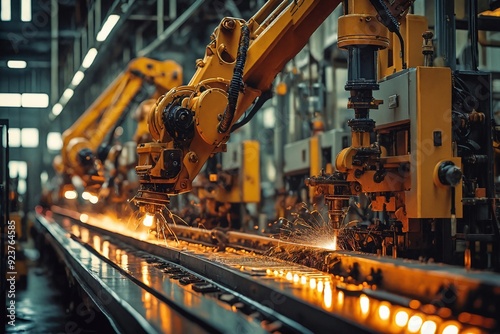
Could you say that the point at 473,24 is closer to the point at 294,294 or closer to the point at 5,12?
the point at 294,294

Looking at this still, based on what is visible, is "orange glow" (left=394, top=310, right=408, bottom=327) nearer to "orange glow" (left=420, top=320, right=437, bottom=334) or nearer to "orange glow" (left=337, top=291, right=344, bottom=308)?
"orange glow" (left=420, top=320, right=437, bottom=334)

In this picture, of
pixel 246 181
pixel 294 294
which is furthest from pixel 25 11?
pixel 294 294

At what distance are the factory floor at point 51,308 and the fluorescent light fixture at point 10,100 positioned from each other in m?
15.0

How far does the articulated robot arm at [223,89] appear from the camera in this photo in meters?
5.04

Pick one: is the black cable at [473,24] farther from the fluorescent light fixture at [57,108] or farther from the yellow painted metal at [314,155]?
the fluorescent light fixture at [57,108]

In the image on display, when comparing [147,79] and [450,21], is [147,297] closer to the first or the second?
[450,21]

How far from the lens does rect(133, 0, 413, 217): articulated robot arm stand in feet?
16.5

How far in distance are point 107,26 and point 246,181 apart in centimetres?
266

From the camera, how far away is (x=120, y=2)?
31.3ft

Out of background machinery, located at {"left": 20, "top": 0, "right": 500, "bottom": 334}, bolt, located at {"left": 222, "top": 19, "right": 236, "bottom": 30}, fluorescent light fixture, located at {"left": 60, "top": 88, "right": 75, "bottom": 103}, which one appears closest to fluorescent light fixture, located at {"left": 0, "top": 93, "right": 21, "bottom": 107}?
fluorescent light fixture, located at {"left": 60, "top": 88, "right": 75, "bottom": 103}

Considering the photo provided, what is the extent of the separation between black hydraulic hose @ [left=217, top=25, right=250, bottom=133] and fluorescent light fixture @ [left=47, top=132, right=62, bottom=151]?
2346 cm

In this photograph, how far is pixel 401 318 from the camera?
2949mm

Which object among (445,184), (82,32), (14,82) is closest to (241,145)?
(445,184)

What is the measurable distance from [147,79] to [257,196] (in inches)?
121
